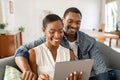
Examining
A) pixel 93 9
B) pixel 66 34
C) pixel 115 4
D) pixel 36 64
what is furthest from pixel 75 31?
pixel 93 9

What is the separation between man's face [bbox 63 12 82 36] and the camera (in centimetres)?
151

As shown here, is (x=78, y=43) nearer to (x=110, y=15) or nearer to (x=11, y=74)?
(x=11, y=74)

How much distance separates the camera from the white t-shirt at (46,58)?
4.23 ft

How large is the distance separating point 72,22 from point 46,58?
0.38 meters

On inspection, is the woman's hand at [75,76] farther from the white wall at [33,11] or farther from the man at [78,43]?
the white wall at [33,11]

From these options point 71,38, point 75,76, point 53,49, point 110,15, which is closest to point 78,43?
point 71,38

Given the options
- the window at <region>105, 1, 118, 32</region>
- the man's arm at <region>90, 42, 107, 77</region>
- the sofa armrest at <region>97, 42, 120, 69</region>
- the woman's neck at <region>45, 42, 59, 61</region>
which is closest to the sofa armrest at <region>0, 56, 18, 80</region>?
the woman's neck at <region>45, 42, 59, 61</region>

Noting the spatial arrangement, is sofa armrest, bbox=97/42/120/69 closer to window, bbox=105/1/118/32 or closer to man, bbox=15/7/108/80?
man, bbox=15/7/108/80

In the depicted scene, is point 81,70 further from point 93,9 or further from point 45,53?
point 93,9

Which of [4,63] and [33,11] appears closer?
[4,63]

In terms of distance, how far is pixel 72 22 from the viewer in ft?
4.96

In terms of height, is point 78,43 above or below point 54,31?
below

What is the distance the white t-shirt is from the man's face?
23cm

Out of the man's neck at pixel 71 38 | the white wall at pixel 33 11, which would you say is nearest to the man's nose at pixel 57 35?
the man's neck at pixel 71 38
